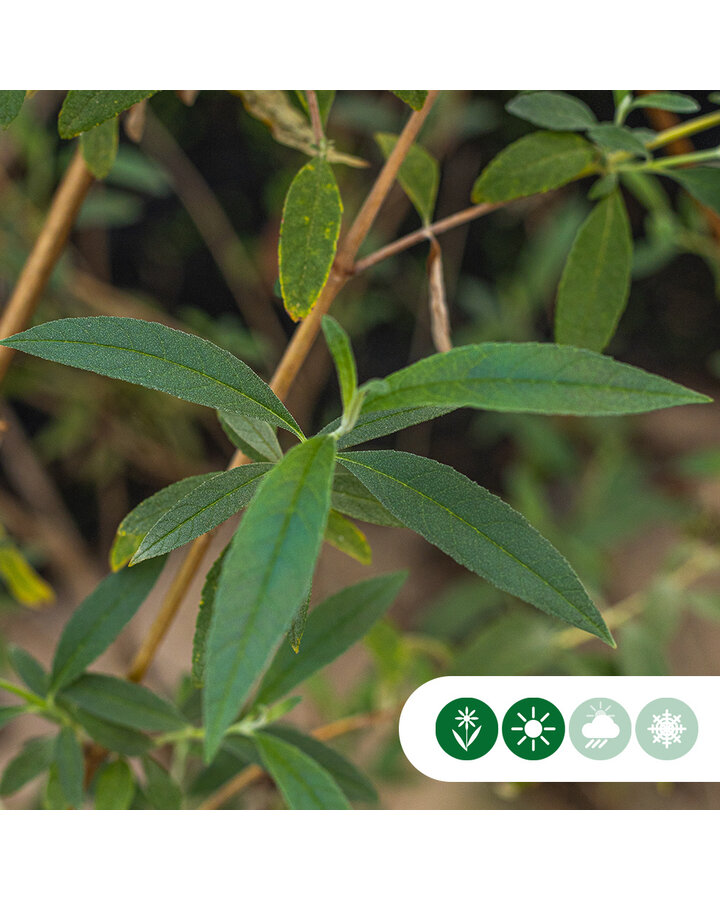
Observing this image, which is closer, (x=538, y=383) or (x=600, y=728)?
(x=538, y=383)

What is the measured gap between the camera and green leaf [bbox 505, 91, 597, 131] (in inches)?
11.9

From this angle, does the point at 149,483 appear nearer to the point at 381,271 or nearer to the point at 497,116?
the point at 381,271

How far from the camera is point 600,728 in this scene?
345mm

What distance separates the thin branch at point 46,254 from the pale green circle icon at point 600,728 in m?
0.31

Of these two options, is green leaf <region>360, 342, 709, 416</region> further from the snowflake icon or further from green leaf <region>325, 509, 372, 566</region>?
the snowflake icon

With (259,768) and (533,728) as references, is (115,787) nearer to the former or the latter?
(259,768)

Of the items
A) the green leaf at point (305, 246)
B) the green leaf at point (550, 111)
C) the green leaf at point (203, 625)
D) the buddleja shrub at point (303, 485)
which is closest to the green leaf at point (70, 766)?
the buddleja shrub at point (303, 485)

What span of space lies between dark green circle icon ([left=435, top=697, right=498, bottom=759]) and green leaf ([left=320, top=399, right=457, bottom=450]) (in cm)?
17

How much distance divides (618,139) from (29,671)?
34 centimetres

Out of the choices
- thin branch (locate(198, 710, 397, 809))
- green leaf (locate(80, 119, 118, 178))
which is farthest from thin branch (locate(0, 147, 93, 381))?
thin branch (locate(198, 710, 397, 809))

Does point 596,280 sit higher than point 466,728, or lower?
higher

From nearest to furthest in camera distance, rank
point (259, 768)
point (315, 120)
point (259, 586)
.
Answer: point (259, 586), point (315, 120), point (259, 768)

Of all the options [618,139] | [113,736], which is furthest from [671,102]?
[113,736]
